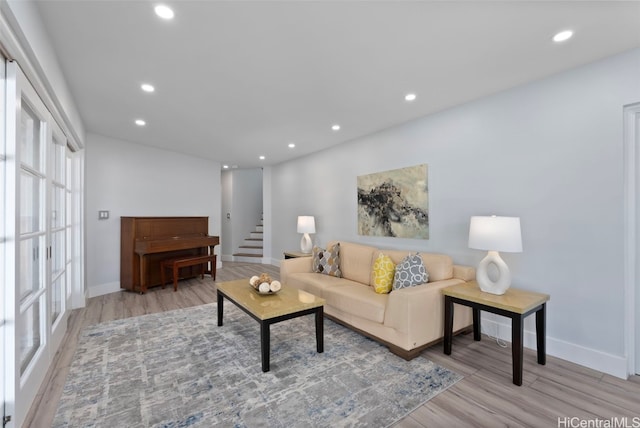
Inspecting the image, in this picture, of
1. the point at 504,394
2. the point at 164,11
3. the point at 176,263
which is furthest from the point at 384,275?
the point at 176,263

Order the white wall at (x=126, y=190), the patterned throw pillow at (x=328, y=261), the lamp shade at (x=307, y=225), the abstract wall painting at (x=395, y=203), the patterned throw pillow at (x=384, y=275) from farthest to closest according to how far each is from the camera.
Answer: the lamp shade at (x=307, y=225) → the white wall at (x=126, y=190) → the patterned throw pillow at (x=328, y=261) → the abstract wall painting at (x=395, y=203) → the patterned throw pillow at (x=384, y=275)

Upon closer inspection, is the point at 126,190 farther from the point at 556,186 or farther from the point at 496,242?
the point at 556,186

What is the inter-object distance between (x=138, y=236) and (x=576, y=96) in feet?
18.9

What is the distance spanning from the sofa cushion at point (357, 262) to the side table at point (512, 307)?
3.55ft

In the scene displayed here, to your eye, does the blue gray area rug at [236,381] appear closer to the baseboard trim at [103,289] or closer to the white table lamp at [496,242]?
the white table lamp at [496,242]

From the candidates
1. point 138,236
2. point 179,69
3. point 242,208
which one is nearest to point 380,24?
point 179,69

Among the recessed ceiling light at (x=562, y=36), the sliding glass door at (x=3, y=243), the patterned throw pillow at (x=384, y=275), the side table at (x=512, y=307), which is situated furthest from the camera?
the patterned throw pillow at (x=384, y=275)

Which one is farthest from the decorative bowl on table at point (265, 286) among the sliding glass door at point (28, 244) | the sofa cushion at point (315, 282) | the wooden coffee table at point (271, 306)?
the sliding glass door at point (28, 244)

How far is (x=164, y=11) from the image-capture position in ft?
5.67

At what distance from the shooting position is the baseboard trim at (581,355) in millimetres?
2113

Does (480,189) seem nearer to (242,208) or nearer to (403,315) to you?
(403,315)

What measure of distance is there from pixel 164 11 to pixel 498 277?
3147 mm

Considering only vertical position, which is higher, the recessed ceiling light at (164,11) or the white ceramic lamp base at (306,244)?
the recessed ceiling light at (164,11)

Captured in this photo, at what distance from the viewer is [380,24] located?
5.96ft
